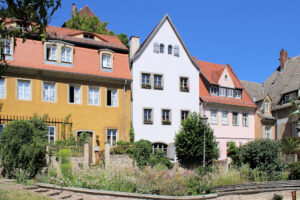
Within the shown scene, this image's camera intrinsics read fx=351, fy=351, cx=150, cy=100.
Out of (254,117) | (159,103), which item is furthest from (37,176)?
(254,117)

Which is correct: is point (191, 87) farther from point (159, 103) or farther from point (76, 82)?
point (76, 82)

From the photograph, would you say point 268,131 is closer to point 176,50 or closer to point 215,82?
point 215,82

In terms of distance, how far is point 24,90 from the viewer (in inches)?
916

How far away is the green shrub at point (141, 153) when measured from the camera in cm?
2300

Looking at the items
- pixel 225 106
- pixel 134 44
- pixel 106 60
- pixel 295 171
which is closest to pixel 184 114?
pixel 225 106

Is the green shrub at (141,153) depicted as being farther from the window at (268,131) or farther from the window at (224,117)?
the window at (268,131)

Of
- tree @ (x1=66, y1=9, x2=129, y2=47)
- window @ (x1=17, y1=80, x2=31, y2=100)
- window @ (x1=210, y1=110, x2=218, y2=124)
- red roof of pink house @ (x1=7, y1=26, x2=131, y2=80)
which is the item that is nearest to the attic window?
red roof of pink house @ (x1=7, y1=26, x2=131, y2=80)

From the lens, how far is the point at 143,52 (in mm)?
28312

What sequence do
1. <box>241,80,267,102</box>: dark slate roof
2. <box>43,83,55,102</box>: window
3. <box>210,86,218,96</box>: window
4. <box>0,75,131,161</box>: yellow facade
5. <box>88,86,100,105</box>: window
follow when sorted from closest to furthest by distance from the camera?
1. <box>0,75,131,161</box>: yellow facade
2. <box>43,83,55,102</box>: window
3. <box>88,86,100,105</box>: window
4. <box>210,86,218,96</box>: window
5. <box>241,80,267,102</box>: dark slate roof

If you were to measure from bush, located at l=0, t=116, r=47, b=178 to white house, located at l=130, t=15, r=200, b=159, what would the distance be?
10827 millimetres

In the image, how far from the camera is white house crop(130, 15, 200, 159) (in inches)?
1085

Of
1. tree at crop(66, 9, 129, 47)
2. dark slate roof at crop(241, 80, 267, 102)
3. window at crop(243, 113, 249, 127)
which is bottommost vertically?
window at crop(243, 113, 249, 127)

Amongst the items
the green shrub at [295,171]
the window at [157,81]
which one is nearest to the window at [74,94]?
the window at [157,81]

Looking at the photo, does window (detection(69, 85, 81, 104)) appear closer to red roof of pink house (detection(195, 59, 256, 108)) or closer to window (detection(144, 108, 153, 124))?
window (detection(144, 108, 153, 124))
